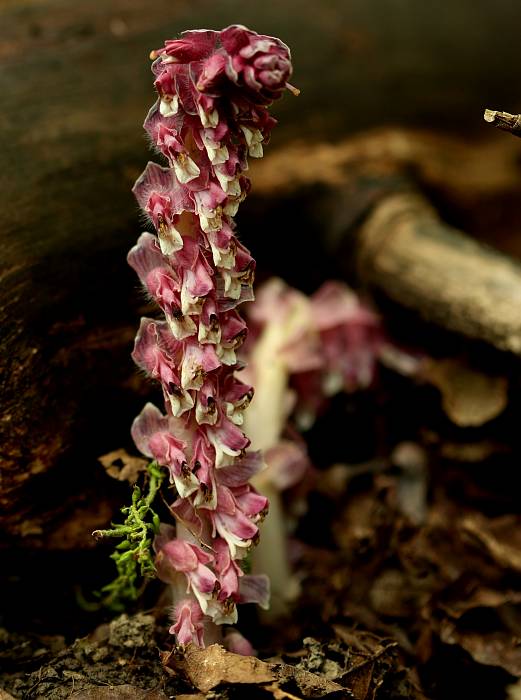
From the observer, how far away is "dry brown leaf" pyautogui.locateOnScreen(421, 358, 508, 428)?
7.78 ft

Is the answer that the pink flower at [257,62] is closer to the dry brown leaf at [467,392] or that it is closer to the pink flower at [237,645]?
the pink flower at [237,645]

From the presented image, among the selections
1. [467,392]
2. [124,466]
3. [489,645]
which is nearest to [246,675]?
[124,466]

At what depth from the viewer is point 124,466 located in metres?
1.88

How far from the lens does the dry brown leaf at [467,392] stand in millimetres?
2371

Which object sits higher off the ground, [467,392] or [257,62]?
[257,62]

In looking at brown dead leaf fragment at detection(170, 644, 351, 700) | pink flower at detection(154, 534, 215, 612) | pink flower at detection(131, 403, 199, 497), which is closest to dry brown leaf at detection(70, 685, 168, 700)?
brown dead leaf fragment at detection(170, 644, 351, 700)

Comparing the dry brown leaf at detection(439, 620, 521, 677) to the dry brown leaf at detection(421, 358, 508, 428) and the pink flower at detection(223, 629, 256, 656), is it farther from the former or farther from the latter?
the dry brown leaf at detection(421, 358, 508, 428)

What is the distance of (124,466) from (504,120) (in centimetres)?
112

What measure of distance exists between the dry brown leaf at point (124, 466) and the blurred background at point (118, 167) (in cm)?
9

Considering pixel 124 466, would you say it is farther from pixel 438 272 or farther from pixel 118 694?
pixel 438 272

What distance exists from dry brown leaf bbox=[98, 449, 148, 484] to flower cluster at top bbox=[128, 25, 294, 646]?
133 mm

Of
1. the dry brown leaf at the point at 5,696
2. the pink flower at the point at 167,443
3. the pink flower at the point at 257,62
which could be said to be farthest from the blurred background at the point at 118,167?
the pink flower at the point at 257,62

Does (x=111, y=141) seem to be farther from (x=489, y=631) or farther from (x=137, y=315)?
(x=489, y=631)

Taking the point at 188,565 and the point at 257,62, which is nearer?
the point at 257,62
